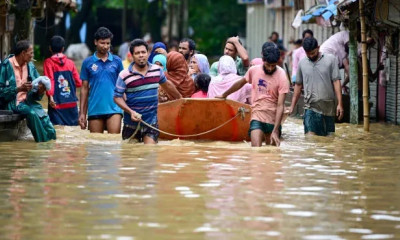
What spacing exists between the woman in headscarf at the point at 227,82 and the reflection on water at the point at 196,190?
2.37 feet

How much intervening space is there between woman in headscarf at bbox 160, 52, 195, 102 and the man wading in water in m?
1.65

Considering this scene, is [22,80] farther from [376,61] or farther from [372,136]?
[376,61]

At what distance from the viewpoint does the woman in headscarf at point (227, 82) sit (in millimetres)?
17422

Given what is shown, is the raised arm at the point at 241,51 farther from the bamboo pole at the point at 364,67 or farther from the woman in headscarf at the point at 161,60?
the bamboo pole at the point at 364,67

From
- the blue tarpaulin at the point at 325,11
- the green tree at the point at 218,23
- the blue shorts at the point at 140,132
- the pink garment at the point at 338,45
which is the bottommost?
the blue shorts at the point at 140,132

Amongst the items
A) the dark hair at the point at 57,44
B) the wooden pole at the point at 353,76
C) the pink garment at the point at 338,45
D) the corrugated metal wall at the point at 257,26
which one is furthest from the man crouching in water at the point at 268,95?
the corrugated metal wall at the point at 257,26

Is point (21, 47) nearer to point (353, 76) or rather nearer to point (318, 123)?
point (318, 123)

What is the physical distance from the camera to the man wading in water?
1672 cm

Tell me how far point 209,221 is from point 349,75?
1234 cm

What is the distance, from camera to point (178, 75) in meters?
17.6

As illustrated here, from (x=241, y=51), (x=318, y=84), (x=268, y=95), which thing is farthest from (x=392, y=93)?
(x=268, y=95)

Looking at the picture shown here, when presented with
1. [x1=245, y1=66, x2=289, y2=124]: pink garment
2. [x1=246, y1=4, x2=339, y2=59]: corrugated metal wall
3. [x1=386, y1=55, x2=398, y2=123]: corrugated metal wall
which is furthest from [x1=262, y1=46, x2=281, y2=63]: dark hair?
[x1=246, y1=4, x2=339, y2=59]: corrugated metal wall

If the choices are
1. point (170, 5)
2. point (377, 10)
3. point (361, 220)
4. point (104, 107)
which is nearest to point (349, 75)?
point (377, 10)

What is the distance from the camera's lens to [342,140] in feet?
58.3
